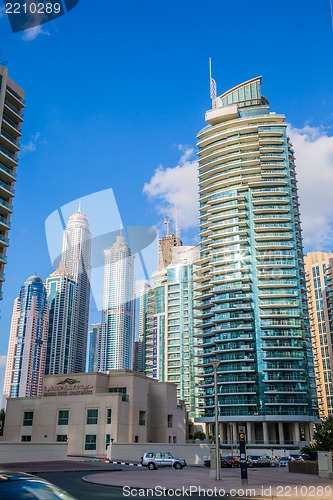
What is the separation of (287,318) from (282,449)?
1036 inches

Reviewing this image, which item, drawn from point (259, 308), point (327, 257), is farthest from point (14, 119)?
point (327, 257)

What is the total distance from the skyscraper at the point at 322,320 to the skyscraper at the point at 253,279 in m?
64.6

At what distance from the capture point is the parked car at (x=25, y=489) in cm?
654

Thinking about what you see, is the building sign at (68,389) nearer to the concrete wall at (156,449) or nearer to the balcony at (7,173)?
the concrete wall at (156,449)

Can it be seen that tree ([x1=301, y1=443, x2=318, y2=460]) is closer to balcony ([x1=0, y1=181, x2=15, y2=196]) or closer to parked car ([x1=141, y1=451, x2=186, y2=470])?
parked car ([x1=141, y1=451, x2=186, y2=470])

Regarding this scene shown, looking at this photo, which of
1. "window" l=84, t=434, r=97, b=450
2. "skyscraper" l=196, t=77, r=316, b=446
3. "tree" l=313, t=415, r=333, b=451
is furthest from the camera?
"skyscraper" l=196, t=77, r=316, b=446

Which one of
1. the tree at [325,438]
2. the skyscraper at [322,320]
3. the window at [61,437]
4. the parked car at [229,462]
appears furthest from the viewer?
the skyscraper at [322,320]

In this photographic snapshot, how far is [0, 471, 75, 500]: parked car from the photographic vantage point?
6.54 meters

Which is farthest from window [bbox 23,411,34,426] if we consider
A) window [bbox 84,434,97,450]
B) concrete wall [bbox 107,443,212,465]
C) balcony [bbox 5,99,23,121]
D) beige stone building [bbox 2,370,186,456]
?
balcony [bbox 5,99,23,121]

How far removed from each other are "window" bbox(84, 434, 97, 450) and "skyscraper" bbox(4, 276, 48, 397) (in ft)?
448

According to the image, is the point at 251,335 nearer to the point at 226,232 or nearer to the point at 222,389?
the point at 222,389

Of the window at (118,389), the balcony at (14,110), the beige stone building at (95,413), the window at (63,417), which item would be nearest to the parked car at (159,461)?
the beige stone building at (95,413)

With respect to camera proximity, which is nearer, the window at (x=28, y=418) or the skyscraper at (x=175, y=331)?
the window at (x=28, y=418)

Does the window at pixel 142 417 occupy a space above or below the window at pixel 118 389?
below
